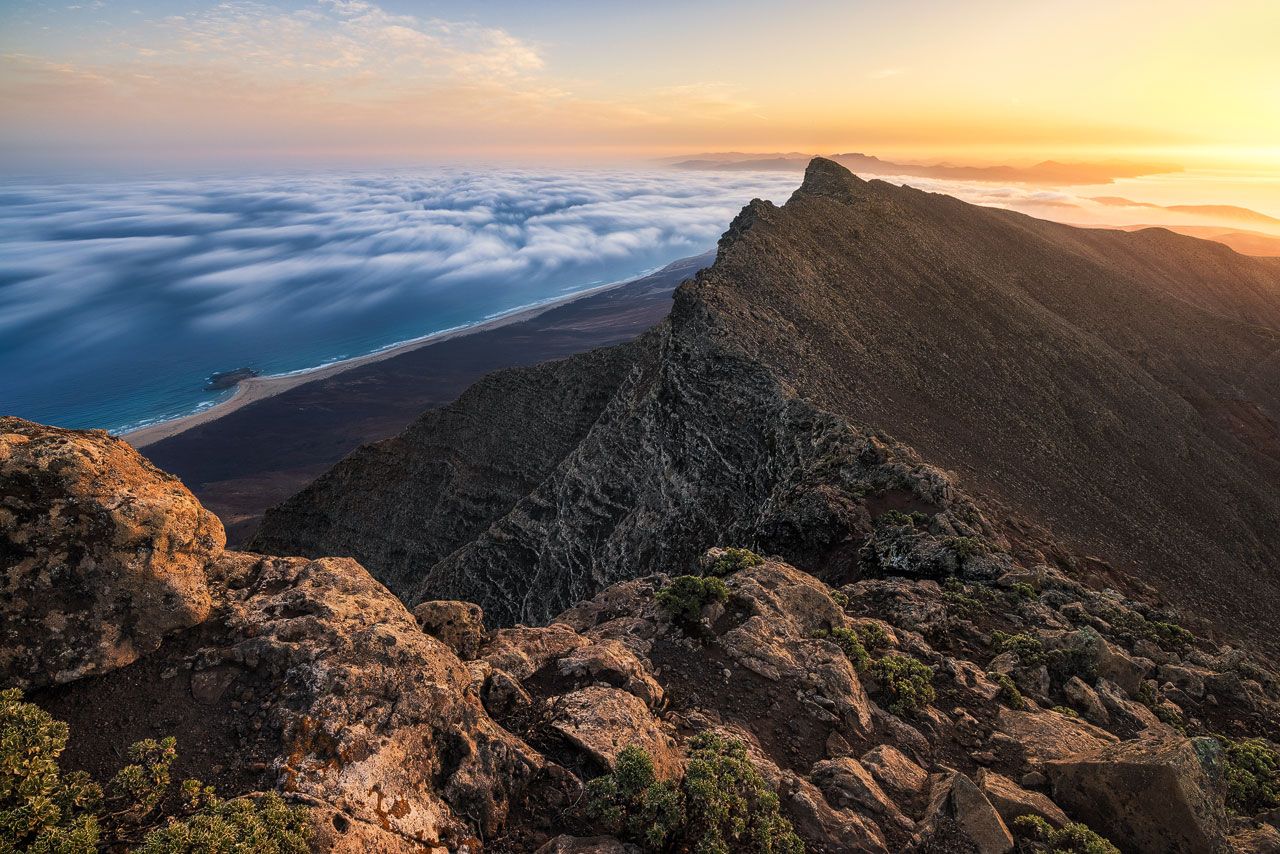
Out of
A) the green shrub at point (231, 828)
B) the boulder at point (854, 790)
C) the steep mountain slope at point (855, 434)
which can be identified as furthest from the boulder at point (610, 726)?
the steep mountain slope at point (855, 434)

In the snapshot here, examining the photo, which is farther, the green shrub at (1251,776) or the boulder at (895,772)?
the green shrub at (1251,776)

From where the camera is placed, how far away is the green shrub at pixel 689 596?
12.8 meters

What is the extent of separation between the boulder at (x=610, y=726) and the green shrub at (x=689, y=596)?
314cm

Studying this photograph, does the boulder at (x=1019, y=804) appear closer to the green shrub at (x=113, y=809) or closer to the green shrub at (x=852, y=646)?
the green shrub at (x=852, y=646)

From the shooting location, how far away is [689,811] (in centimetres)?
745

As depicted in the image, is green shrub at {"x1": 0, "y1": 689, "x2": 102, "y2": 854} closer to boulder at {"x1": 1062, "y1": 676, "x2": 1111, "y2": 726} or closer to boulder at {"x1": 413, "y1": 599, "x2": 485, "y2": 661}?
boulder at {"x1": 413, "y1": 599, "x2": 485, "y2": 661}

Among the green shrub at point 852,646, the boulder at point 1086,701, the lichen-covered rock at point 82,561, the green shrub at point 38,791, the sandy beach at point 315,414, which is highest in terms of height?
the lichen-covered rock at point 82,561

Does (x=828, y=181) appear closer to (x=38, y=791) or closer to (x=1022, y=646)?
(x=1022, y=646)

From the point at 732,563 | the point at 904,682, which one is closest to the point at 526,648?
the point at 732,563

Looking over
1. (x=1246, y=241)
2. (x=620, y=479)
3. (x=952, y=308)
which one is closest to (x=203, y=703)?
(x=620, y=479)

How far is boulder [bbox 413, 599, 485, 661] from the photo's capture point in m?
10.7

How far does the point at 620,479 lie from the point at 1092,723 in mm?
27728

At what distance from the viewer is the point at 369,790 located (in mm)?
6887

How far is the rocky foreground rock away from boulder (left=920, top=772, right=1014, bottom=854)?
29 mm
